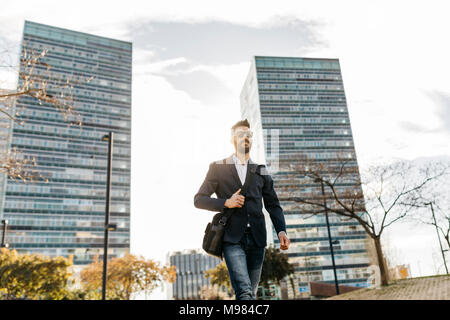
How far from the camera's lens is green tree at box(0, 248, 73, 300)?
80.4 feet

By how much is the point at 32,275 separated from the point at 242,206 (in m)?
26.8

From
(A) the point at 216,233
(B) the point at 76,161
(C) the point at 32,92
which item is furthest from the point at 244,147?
(B) the point at 76,161

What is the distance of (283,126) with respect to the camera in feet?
344

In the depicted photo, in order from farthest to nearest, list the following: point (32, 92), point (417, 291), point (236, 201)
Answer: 1. point (417, 291)
2. point (32, 92)
3. point (236, 201)

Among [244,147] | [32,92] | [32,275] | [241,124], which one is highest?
[32,92]

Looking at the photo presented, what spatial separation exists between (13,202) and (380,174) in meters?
94.6

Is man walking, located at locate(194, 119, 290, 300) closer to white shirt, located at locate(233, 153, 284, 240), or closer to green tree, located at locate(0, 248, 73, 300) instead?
white shirt, located at locate(233, 153, 284, 240)

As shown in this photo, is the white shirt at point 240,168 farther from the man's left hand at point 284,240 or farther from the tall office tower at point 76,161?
the tall office tower at point 76,161

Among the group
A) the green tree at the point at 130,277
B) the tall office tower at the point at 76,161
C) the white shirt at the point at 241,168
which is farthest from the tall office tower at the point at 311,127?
the white shirt at the point at 241,168

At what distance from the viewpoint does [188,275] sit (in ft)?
533

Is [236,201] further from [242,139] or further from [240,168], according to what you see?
[242,139]

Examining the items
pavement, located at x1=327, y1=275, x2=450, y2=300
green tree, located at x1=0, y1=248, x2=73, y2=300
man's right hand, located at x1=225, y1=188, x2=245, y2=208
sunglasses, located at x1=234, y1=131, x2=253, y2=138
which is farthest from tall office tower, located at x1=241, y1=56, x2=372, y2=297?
man's right hand, located at x1=225, y1=188, x2=245, y2=208

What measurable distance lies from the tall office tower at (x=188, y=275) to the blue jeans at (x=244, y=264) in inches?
6324
